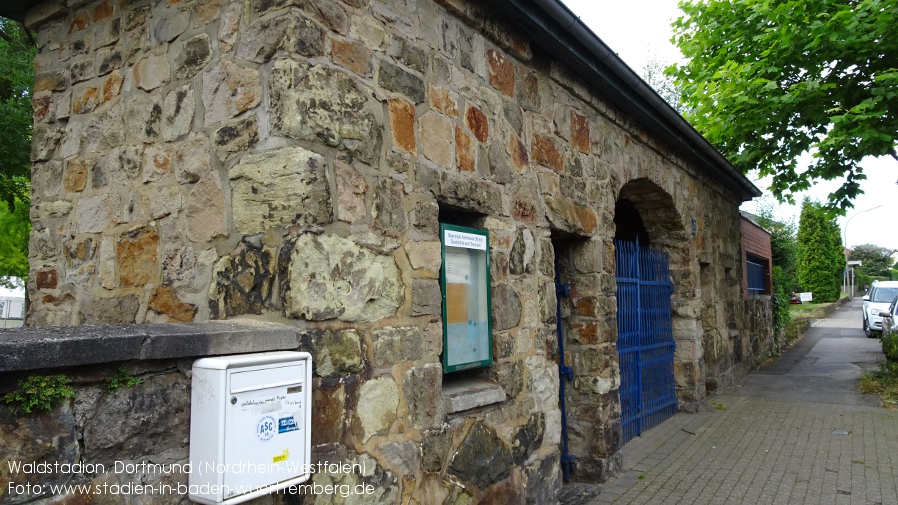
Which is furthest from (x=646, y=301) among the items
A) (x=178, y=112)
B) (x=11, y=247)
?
(x=11, y=247)

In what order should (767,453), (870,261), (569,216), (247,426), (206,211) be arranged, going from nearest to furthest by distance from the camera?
(247,426), (206,211), (569,216), (767,453), (870,261)

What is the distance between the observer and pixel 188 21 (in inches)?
111

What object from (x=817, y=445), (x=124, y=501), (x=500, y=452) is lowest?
(x=817, y=445)

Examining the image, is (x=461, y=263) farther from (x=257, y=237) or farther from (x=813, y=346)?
(x=813, y=346)

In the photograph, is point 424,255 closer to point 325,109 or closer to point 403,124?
point 403,124

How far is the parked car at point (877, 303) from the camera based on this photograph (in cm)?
1642

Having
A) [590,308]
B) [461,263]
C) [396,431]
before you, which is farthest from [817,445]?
[396,431]

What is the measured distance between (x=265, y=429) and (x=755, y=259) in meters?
13.2

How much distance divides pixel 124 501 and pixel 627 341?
4988 mm

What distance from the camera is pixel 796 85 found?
296 inches

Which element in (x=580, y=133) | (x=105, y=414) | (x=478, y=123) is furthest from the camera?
(x=580, y=133)

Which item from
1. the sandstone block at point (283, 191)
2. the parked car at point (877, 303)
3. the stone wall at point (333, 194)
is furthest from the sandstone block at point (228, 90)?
the parked car at point (877, 303)

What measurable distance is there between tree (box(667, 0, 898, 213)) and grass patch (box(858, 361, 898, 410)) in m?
2.48

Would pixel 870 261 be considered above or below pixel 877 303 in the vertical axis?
above
